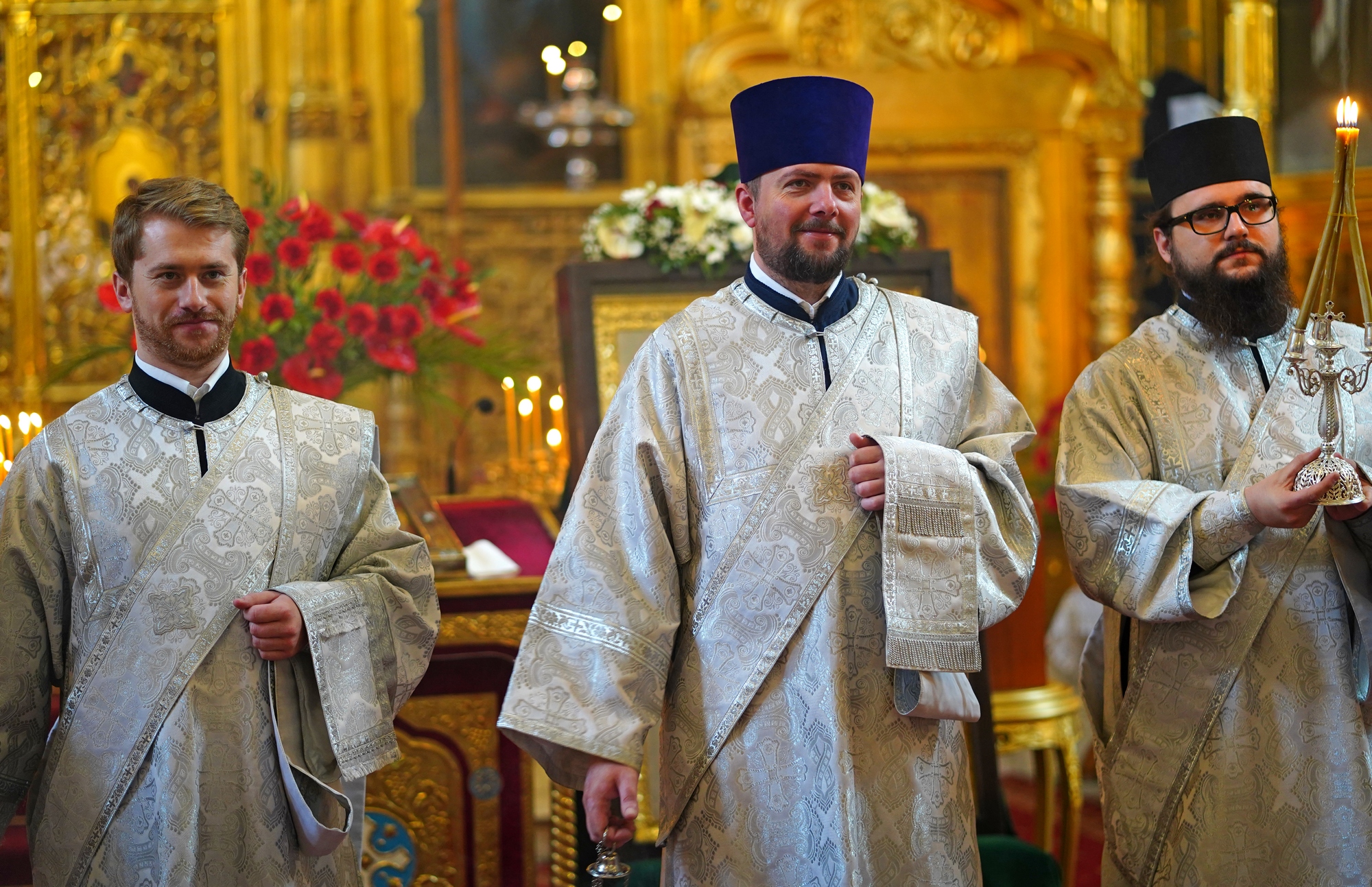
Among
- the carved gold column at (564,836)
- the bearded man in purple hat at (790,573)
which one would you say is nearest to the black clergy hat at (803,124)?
the bearded man in purple hat at (790,573)

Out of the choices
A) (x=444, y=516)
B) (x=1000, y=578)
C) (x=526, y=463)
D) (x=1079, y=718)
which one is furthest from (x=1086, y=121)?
(x=1000, y=578)

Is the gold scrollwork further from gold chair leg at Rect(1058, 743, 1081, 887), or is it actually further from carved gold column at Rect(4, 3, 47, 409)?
carved gold column at Rect(4, 3, 47, 409)

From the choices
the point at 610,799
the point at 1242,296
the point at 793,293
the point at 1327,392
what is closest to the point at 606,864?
the point at 610,799

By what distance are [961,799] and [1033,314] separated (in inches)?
178

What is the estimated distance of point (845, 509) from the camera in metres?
2.26

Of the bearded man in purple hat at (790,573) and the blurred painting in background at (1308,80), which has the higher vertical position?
the blurred painting in background at (1308,80)

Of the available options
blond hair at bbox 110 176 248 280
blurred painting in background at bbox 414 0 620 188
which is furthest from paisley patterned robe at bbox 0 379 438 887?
blurred painting in background at bbox 414 0 620 188

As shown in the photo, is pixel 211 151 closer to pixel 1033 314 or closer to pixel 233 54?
pixel 233 54

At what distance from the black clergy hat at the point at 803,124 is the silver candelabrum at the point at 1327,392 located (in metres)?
0.78

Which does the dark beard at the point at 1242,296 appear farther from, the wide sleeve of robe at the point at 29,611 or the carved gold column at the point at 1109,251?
the carved gold column at the point at 1109,251

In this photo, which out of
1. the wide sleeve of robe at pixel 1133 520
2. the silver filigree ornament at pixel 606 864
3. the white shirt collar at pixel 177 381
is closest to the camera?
the silver filigree ornament at pixel 606 864

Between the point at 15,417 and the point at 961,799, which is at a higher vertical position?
the point at 15,417

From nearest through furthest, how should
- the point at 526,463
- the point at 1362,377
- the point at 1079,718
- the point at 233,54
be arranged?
the point at 1362,377 → the point at 526,463 → the point at 1079,718 → the point at 233,54

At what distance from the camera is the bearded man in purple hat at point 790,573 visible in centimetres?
217
